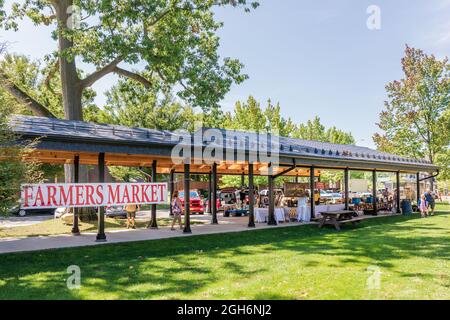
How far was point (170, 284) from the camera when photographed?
7.60m

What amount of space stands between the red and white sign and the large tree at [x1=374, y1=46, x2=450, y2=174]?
113 ft

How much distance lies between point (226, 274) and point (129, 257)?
359cm

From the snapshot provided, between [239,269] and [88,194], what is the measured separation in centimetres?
646

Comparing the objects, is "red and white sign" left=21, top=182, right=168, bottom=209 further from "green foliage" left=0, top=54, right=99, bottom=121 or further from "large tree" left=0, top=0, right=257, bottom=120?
"green foliage" left=0, top=54, right=99, bottom=121

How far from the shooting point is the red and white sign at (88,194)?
1158cm

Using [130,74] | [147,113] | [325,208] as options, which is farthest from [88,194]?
[147,113]

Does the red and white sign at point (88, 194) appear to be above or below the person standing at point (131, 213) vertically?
above

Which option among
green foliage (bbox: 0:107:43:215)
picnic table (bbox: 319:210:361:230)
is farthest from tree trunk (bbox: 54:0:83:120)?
picnic table (bbox: 319:210:361:230)

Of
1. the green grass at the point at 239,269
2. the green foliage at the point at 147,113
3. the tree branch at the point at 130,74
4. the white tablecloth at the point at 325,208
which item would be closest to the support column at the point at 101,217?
the green grass at the point at 239,269

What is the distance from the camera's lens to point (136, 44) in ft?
57.3

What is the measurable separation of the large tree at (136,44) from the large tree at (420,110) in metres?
27.1

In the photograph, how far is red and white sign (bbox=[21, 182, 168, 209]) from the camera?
38.0 ft

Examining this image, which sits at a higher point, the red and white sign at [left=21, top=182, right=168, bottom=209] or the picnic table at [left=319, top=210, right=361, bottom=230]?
the red and white sign at [left=21, top=182, right=168, bottom=209]

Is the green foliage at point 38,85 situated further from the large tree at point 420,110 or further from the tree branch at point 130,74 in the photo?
the large tree at point 420,110
